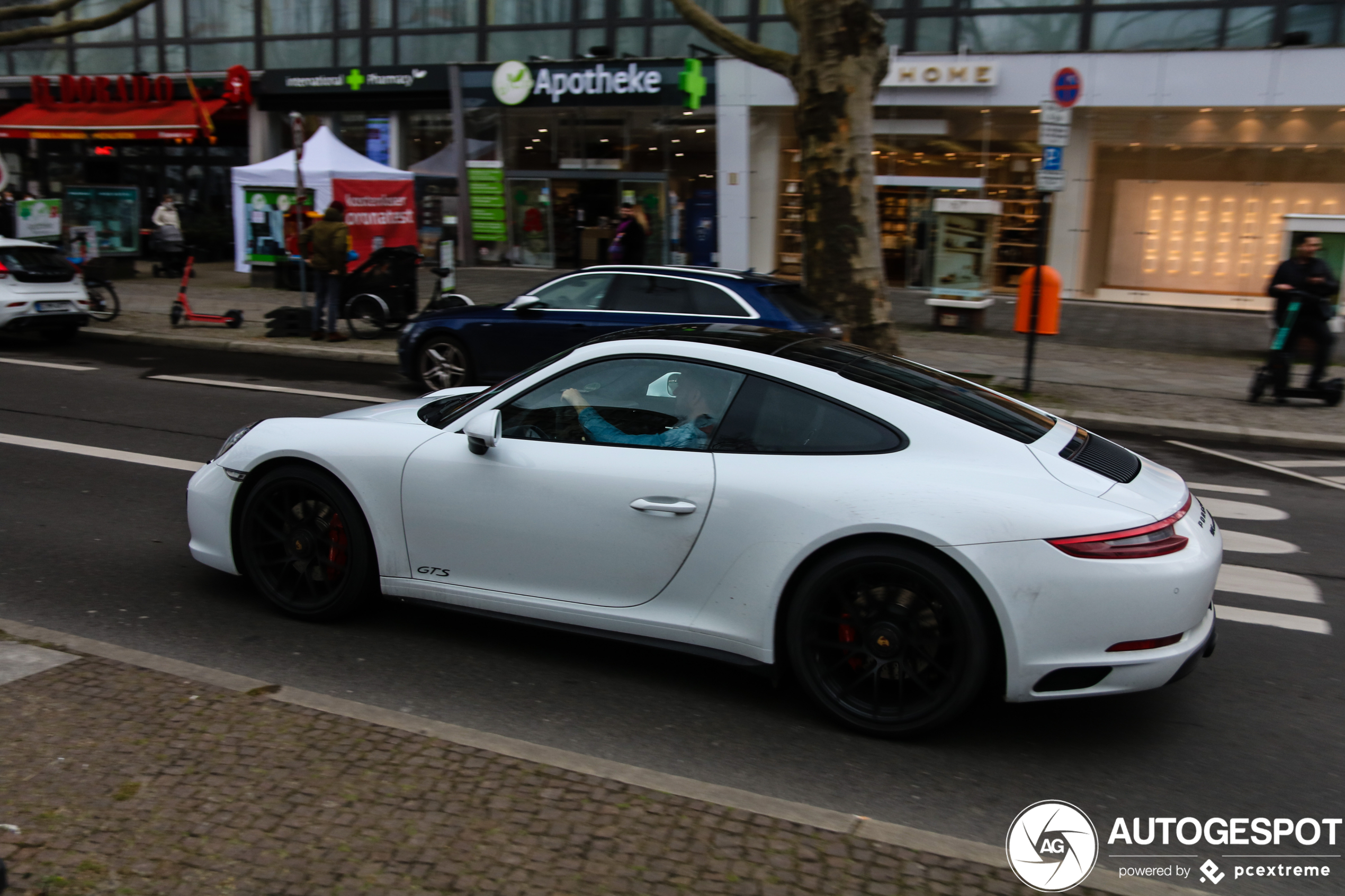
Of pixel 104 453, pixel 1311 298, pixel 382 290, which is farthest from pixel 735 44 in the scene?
pixel 104 453

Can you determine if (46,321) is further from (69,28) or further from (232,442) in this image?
(232,442)

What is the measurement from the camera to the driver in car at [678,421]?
442 cm

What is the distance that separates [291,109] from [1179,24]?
20690mm

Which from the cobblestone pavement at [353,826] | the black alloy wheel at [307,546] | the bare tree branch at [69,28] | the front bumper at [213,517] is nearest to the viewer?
the cobblestone pavement at [353,826]

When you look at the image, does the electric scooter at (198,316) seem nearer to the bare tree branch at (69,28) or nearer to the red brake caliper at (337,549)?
the bare tree branch at (69,28)

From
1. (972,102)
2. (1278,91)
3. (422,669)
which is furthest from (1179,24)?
→ (422,669)

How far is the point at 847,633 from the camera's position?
4082mm

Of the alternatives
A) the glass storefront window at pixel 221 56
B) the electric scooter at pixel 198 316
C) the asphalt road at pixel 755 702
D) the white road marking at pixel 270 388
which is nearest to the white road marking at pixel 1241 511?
the asphalt road at pixel 755 702

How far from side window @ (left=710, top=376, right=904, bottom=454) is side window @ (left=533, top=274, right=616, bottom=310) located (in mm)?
6508

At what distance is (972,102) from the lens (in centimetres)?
2194

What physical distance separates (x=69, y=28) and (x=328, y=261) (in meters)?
8.72

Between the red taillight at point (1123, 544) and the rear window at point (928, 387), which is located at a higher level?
the rear window at point (928, 387)

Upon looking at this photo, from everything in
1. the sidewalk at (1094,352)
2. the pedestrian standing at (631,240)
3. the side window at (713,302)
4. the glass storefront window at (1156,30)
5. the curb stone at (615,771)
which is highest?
the glass storefront window at (1156,30)

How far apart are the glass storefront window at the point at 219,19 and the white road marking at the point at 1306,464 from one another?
86.5ft
